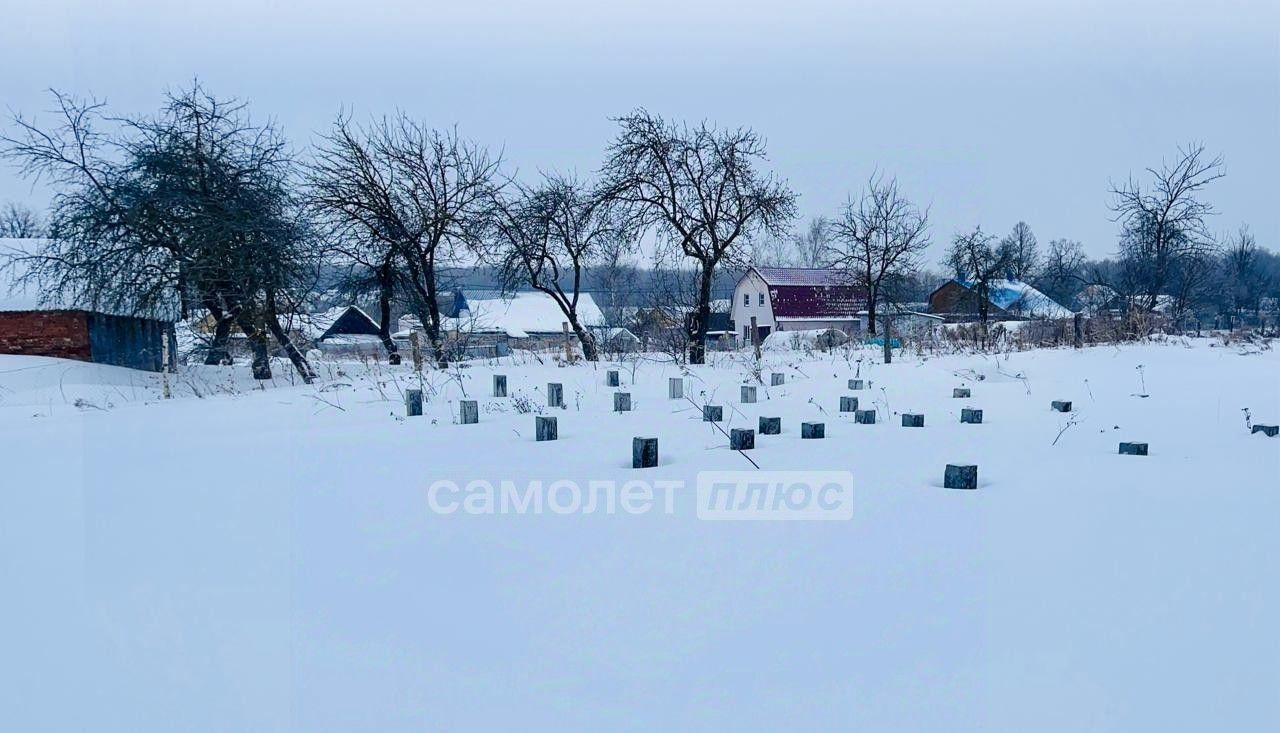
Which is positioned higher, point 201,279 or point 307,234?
point 307,234

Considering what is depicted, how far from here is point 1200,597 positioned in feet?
7.50

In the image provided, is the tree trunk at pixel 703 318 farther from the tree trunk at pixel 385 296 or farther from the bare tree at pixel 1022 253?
the bare tree at pixel 1022 253

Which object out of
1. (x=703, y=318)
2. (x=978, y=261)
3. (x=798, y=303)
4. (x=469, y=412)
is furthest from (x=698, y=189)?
(x=798, y=303)

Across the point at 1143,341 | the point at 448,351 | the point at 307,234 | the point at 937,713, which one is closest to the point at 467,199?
the point at 307,234

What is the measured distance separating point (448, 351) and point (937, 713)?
1076 centimetres

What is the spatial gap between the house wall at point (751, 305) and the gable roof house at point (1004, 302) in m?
9.84

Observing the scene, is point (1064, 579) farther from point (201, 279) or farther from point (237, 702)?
point (201, 279)

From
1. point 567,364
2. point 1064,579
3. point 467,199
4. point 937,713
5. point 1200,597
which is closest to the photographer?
point 937,713

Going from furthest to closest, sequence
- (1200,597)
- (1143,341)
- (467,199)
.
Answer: (467,199), (1143,341), (1200,597)

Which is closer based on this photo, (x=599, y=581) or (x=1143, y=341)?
(x=599, y=581)

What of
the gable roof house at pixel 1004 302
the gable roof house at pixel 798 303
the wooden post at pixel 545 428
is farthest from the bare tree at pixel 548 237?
the gable roof house at pixel 798 303

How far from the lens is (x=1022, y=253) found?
4866cm

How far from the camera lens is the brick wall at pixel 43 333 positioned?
19375 millimetres

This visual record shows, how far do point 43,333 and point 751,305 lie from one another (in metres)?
35.2
